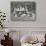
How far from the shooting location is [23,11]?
13.9 feet

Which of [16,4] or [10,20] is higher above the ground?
[16,4]

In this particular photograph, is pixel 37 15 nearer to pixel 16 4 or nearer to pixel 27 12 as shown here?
pixel 27 12

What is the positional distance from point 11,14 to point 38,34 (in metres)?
0.93

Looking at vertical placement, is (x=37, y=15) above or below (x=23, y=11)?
below

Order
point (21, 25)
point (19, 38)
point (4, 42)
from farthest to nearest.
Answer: point (21, 25)
point (19, 38)
point (4, 42)

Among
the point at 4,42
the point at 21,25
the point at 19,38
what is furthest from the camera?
the point at 21,25

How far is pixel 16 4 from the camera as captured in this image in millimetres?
4203

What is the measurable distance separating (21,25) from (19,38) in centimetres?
Answer: 42

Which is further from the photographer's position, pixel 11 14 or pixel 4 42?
pixel 11 14

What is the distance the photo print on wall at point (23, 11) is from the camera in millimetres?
4195

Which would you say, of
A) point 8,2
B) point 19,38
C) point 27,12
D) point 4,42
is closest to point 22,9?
point 27,12

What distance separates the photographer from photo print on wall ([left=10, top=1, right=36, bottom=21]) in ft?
13.8

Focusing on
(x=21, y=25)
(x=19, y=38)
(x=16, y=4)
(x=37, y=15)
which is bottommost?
(x=19, y=38)

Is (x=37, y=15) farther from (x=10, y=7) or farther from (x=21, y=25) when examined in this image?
(x=10, y=7)
